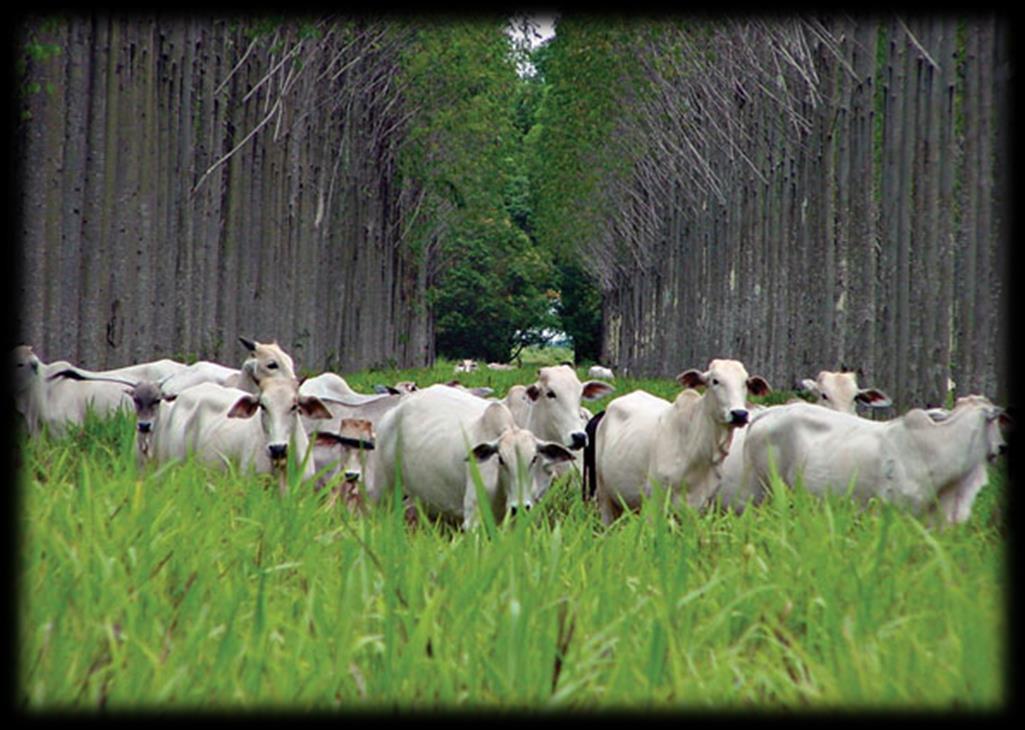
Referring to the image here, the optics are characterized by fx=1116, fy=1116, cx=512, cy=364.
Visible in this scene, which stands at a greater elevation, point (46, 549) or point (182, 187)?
point (182, 187)

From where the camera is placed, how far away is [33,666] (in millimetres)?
2777

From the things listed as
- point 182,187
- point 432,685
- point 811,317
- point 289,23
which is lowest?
point 432,685

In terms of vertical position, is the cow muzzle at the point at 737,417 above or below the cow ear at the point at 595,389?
below

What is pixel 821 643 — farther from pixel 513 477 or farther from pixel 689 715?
pixel 513 477

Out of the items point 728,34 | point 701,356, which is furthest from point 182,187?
point 701,356

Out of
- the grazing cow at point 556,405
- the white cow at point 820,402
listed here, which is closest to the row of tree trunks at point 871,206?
the white cow at point 820,402

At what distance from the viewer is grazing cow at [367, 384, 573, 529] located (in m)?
6.20

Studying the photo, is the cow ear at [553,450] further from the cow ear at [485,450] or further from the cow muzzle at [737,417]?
the cow muzzle at [737,417]

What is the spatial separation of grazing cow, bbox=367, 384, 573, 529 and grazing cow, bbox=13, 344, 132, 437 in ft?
8.20

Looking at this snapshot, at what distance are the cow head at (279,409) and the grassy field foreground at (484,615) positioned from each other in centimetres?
227

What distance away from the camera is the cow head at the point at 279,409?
701cm

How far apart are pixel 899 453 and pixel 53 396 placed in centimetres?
658

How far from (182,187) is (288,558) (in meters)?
13.2

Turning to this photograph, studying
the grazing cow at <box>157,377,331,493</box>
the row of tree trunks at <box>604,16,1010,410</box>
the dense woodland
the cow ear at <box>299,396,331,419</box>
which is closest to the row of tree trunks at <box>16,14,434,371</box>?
the dense woodland
